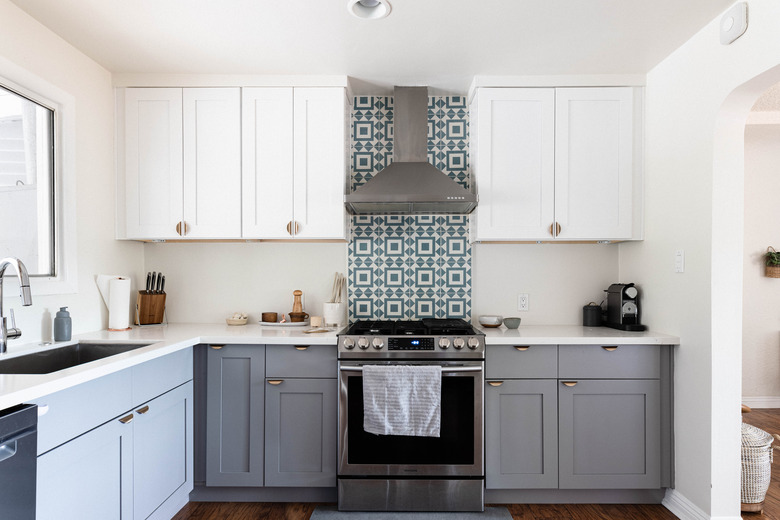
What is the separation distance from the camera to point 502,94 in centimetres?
295

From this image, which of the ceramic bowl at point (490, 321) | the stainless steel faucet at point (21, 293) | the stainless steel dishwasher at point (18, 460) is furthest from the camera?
the ceramic bowl at point (490, 321)

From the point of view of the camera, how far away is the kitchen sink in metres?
2.01

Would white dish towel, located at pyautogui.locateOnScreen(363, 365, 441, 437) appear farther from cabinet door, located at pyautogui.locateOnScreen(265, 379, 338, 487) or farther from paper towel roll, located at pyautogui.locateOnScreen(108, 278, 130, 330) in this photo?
paper towel roll, located at pyautogui.locateOnScreen(108, 278, 130, 330)

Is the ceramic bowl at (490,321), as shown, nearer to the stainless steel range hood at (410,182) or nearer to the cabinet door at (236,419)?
the stainless steel range hood at (410,182)

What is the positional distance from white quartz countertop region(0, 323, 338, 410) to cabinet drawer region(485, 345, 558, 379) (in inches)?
34.4

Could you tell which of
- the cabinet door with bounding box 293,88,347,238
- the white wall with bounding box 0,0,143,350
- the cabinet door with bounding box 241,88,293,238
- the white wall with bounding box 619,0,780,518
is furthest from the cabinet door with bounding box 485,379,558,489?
the white wall with bounding box 0,0,143,350

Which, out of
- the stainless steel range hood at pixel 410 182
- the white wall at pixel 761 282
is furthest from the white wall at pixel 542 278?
the white wall at pixel 761 282

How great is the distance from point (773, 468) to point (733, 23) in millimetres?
2766

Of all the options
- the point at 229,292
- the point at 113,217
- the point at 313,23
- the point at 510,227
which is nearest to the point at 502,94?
the point at 510,227

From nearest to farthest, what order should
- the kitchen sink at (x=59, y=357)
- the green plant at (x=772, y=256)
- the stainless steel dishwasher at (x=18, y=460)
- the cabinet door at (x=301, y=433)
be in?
the stainless steel dishwasher at (x=18, y=460) → the kitchen sink at (x=59, y=357) → the cabinet door at (x=301, y=433) → the green plant at (x=772, y=256)

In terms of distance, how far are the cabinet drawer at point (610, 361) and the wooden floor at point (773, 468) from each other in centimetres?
87

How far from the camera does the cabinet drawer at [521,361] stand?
8.63ft

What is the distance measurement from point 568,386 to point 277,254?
198 centimetres

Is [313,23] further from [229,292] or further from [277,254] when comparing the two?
[229,292]
